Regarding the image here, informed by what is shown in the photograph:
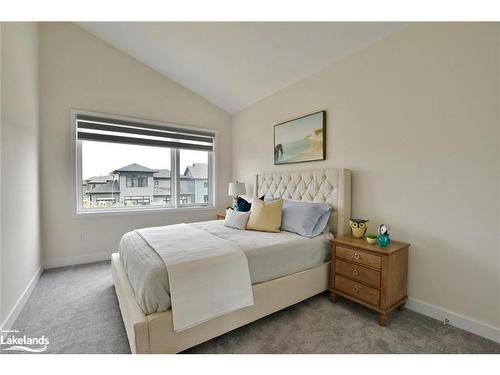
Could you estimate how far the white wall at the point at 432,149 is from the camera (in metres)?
1.57

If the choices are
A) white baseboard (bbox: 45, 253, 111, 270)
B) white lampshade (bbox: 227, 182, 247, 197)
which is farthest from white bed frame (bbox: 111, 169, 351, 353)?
white baseboard (bbox: 45, 253, 111, 270)

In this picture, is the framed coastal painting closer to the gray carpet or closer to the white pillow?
the white pillow

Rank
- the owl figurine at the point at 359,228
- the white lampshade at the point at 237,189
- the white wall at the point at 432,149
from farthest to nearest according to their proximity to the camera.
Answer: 1. the white lampshade at the point at 237,189
2. the owl figurine at the point at 359,228
3. the white wall at the point at 432,149

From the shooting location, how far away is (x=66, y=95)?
9.69 ft

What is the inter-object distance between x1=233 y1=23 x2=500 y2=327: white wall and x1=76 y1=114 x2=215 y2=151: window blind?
8.25 feet

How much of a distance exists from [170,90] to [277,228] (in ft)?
10.1

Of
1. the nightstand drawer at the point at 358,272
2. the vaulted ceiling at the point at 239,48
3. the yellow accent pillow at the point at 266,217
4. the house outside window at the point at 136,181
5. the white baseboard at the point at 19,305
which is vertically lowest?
the white baseboard at the point at 19,305

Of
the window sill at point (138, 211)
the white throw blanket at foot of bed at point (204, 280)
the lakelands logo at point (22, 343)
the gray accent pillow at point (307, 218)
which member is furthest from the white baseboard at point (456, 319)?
the window sill at point (138, 211)

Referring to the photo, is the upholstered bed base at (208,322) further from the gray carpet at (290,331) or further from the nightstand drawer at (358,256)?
the nightstand drawer at (358,256)

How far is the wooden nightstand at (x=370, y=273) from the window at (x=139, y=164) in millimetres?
2819

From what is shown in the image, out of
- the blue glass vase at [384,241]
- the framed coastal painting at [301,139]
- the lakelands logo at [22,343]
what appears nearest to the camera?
the lakelands logo at [22,343]

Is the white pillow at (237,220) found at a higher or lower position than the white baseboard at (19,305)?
higher
